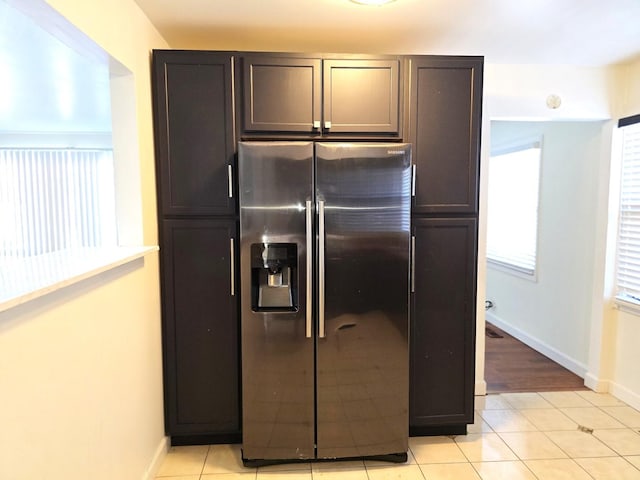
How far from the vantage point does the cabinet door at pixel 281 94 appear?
7.25 ft

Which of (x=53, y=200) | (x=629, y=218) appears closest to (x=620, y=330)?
(x=629, y=218)

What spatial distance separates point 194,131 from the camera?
2.23 metres

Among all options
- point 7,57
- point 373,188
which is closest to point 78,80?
point 7,57

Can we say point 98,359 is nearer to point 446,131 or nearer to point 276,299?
point 276,299

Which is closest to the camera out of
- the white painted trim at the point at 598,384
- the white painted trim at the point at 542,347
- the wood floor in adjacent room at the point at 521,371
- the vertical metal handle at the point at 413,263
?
the vertical metal handle at the point at 413,263

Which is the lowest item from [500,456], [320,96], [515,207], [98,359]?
[500,456]

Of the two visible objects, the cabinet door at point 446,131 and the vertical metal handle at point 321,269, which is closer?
the vertical metal handle at point 321,269

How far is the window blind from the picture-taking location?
4875 mm

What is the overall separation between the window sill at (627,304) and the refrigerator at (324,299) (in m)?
1.83

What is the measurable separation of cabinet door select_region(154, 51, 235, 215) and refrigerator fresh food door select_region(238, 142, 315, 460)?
238mm

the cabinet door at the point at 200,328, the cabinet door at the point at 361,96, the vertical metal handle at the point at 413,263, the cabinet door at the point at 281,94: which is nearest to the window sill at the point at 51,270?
the cabinet door at the point at 200,328

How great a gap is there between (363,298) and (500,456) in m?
1.24

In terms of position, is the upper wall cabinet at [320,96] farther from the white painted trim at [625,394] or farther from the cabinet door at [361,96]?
the white painted trim at [625,394]

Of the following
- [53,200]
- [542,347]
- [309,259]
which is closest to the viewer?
[309,259]
